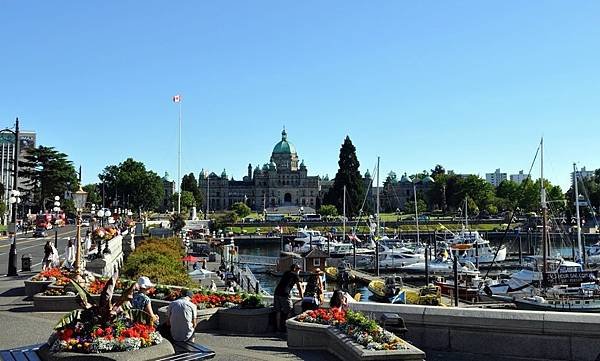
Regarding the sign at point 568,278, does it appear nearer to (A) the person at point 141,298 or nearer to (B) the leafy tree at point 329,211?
(A) the person at point 141,298

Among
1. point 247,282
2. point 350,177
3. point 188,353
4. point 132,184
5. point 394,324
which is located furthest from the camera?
point 132,184

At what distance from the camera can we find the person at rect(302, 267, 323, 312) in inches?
613

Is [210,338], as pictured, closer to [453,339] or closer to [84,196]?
[453,339]

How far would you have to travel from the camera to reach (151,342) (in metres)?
11.2

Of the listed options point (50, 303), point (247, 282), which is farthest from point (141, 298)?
point (247, 282)

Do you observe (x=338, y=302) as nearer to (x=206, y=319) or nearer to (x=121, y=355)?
(x=206, y=319)

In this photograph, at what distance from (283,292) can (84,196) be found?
1673cm

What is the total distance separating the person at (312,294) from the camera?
1558 cm

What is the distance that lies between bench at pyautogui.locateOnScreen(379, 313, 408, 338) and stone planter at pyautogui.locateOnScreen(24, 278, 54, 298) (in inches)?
496

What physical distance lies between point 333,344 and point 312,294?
3.74 meters

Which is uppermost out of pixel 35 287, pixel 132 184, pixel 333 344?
pixel 132 184

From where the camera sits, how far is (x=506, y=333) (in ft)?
40.9

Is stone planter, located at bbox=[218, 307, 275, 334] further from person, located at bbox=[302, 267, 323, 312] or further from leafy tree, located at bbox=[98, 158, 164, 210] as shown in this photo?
leafy tree, located at bbox=[98, 158, 164, 210]

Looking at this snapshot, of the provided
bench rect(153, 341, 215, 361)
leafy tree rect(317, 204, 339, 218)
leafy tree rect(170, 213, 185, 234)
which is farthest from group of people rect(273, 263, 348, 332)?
leafy tree rect(317, 204, 339, 218)
